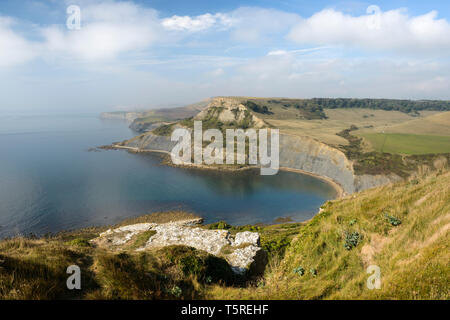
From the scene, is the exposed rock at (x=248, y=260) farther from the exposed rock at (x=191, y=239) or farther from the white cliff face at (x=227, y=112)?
the white cliff face at (x=227, y=112)

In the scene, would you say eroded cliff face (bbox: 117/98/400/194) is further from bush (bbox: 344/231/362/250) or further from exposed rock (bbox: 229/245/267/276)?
bush (bbox: 344/231/362/250)

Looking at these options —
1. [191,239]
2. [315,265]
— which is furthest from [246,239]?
[315,265]

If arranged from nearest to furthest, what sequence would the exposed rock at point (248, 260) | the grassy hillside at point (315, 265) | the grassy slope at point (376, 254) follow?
the grassy slope at point (376, 254), the grassy hillside at point (315, 265), the exposed rock at point (248, 260)

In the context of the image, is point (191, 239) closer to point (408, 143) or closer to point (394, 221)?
point (394, 221)

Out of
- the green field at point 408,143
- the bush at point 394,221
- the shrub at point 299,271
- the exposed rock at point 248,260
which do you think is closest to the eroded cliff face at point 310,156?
the green field at point 408,143

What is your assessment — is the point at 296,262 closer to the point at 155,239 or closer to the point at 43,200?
the point at 155,239

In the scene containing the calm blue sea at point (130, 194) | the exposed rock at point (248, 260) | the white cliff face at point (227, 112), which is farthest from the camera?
the white cliff face at point (227, 112)
